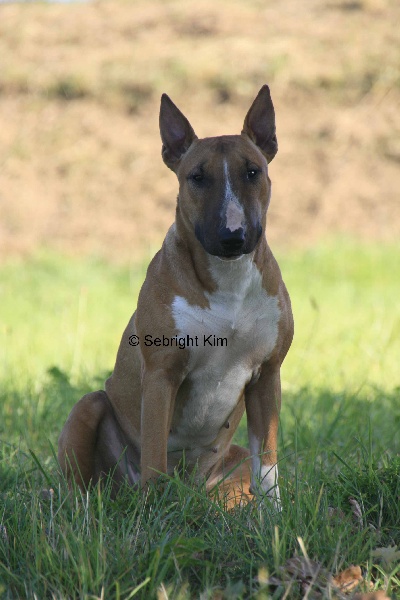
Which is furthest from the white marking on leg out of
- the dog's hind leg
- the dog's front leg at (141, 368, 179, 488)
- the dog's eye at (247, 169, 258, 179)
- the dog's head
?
the dog's hind leg

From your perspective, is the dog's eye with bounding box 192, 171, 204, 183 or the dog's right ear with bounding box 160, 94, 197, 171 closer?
the dog's eye with bounding box 192, 171, 204, 183

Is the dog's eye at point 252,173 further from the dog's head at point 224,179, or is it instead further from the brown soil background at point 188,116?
the brown soil background at point 188,116

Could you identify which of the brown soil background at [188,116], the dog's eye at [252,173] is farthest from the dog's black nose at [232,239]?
the brown soil background at [188,116]

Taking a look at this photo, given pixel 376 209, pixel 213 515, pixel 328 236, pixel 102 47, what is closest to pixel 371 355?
pixel 213 515

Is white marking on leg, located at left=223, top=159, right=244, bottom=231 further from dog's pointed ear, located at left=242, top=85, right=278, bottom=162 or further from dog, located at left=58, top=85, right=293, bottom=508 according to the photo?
dog's pointed ear, located at left=242, top=85, right=278, bottom=162

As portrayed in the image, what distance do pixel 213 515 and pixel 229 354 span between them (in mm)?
685

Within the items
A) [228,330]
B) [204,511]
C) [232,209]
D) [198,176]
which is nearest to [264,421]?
[228,330]

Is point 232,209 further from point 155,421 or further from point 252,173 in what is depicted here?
point 155,421

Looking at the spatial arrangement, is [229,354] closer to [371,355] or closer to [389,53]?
[371,355]

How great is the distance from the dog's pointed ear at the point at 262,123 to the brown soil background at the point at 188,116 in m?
9.51

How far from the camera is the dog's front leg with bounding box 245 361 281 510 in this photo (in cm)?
354

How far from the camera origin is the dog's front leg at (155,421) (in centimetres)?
341

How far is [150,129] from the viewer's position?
15742 mm

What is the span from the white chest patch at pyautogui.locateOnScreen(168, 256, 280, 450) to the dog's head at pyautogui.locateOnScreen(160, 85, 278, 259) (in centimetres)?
19
